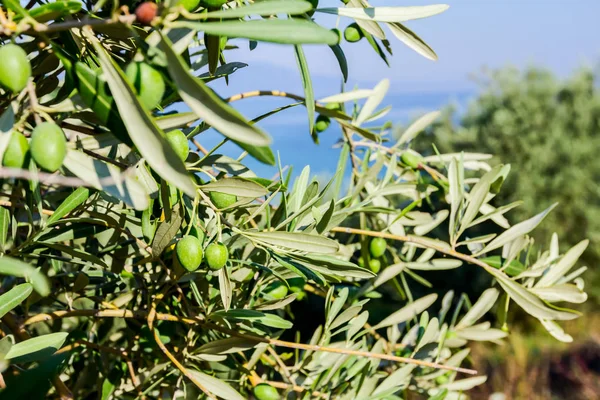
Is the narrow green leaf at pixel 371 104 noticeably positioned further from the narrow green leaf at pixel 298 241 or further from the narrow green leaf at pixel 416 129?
the narrow green leaf at pixel 298 241

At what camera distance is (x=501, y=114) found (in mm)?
9312

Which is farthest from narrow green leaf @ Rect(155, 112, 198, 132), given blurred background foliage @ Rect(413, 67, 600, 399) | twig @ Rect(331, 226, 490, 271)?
blurred background foliage @ Rect(413, 67, 600, 399)

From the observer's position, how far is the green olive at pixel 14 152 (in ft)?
1.41

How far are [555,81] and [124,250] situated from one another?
1008cm

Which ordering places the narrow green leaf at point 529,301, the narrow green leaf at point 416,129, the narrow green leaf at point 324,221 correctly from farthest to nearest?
the narrow green leaf at point 416,129, the narrow green leaf at point 529,301, the narrow green leaf at point 324,221

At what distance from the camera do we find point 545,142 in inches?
366

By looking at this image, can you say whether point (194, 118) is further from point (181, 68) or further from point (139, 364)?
point (139, 364)

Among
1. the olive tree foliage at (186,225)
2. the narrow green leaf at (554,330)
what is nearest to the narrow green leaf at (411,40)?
the olive tree foliage at (186,225)

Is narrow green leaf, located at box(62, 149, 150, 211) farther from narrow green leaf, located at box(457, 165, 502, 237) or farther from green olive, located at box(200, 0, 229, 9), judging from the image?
narrow green leaf, located at box(457, 165, 502, 237)

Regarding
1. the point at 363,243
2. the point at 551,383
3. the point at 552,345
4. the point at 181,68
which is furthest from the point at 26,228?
the point at 552,345

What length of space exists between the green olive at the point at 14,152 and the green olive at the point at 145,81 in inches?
4.1

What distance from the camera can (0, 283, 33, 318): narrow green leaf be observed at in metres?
0.56

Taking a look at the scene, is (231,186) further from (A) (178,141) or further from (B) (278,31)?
(B) (278,31)

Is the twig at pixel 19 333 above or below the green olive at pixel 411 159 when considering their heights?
below
